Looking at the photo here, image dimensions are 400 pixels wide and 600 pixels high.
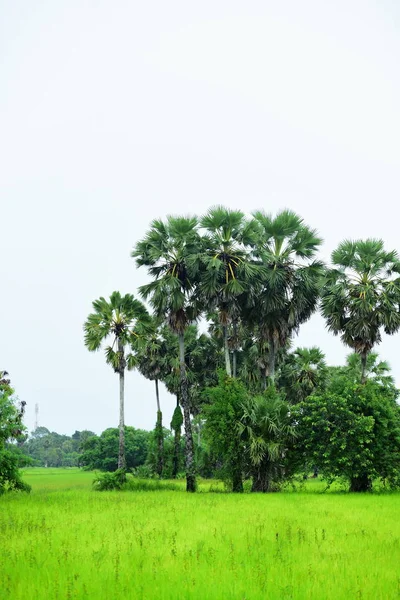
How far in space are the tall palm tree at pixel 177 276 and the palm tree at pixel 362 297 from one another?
8.64m

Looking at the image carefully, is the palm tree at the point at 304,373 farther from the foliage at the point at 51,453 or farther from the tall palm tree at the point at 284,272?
the foliage at the point at 51,453

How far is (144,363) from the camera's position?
5488 cm

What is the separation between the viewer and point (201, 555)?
10.7m

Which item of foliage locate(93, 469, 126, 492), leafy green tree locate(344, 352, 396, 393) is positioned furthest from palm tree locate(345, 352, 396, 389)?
foliage locate(93, 469, 126, 492)

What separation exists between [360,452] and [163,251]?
49.7 feet

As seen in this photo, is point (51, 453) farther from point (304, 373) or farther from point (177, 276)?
point (177, 276)

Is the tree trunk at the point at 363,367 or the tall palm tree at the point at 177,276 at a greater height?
the tall palm tree at the point at 177,276

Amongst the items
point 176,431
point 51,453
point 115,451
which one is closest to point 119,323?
point 176,431

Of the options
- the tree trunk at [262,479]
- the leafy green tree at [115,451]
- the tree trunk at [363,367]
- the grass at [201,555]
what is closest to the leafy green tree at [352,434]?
the tree trunk at [262,479]

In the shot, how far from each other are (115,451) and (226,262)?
2148 inches

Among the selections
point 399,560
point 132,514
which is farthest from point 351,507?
point 399,560

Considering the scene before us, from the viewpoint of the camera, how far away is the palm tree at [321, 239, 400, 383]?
106ft

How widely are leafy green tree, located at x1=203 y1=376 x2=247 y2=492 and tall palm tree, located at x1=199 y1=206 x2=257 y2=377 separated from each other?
1483mm

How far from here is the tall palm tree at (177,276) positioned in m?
30.8
